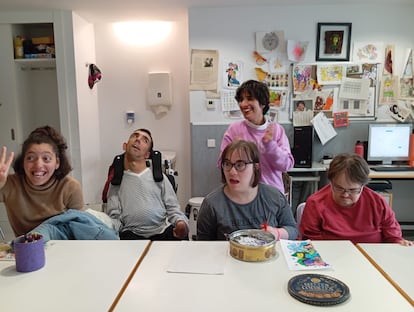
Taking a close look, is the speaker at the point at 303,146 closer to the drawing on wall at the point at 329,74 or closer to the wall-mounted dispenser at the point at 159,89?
the drawing on wall at the point at 329,74

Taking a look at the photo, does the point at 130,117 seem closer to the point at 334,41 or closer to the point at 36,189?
the point at 334,41

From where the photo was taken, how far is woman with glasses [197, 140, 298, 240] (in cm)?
182

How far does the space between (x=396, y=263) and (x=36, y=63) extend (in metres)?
4.09

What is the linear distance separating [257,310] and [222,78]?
3164 mm

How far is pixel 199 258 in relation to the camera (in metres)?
1.53

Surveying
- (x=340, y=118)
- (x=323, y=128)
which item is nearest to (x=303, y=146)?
(x=323, y=128)

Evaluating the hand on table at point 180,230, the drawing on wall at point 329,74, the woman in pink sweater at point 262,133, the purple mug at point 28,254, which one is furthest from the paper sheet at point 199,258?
the drawing on wall at point 329,74

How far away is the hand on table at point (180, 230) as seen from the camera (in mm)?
2318

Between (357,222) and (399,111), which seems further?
(399,111)

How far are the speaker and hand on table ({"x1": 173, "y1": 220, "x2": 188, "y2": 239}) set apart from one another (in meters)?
1.84

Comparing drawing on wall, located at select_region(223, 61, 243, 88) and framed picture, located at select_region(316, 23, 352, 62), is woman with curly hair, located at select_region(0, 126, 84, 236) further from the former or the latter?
framed picture, located at select_region(316, 23, 352, 62)

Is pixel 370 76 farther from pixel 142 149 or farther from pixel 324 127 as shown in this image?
pixel 142 149

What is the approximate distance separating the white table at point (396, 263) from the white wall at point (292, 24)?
2745 mm

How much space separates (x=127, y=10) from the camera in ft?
12.8
